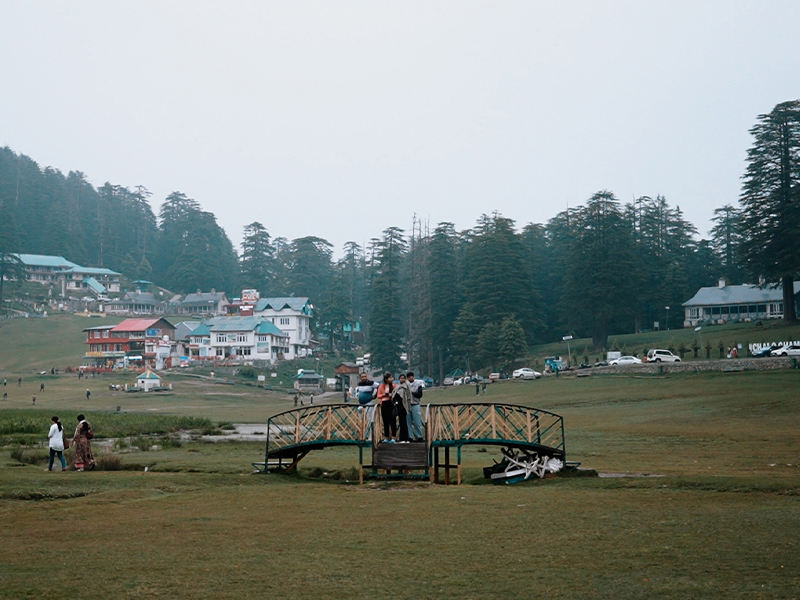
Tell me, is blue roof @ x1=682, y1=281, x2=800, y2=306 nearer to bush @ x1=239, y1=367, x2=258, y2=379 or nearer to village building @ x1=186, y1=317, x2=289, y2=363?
bush @ x1=239, y1=367, x2=258, y2=379

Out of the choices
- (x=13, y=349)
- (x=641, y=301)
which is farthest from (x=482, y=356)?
(x=13, y=349)

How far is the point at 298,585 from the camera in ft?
34.2

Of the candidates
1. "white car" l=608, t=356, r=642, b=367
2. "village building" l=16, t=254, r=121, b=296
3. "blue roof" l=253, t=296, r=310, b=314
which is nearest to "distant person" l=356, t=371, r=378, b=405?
"white car" l=608, t=356, r=642, b=367

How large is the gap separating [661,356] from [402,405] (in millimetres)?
56112

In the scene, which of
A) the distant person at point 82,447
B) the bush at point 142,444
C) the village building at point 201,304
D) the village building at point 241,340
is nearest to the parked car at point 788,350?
the bush at point 142,444

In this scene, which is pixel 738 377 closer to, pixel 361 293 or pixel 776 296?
pixel 776 296

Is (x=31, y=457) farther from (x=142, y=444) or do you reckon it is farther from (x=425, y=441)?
(x=425, y=441)

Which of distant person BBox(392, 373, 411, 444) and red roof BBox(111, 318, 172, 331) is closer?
distant person BBox(392, 373, 411, 444)

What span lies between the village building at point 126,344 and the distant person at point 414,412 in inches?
3926

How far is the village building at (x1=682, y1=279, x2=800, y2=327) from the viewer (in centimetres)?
10069

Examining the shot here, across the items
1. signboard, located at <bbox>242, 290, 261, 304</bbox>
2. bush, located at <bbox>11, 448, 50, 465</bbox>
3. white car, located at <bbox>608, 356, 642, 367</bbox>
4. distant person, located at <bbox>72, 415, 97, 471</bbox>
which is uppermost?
signboard, located at <bbox>242, 290, 261, 304</bbox>

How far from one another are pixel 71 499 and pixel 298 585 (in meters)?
10.4

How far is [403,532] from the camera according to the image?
14172 millimetres

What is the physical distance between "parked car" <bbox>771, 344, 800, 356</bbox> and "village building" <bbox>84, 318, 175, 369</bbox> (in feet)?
256
